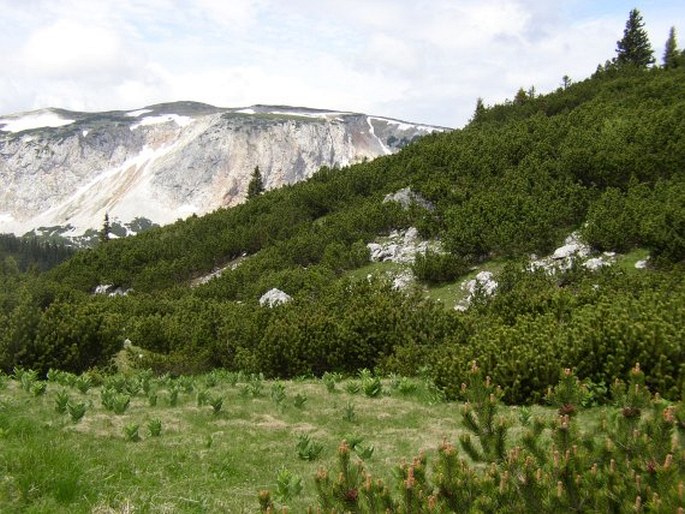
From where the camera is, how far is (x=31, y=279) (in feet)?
84.5

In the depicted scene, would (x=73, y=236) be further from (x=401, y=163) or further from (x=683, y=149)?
(x=683, y=149)

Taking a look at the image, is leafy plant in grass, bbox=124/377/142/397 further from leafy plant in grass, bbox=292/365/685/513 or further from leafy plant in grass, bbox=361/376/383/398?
leafy plant in grass, bbox=292/365/685/513

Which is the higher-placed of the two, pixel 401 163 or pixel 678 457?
pixel 401 163

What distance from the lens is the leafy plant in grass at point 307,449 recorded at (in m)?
8.22

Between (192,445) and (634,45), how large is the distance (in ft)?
202

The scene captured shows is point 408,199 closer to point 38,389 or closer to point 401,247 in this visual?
point 401,247

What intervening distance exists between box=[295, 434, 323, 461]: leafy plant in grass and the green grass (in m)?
0.10

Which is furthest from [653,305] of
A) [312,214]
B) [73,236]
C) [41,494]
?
[73,236]

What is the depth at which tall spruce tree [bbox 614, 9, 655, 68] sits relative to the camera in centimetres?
5441

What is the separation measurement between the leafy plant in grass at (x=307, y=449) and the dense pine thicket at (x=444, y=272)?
4446mm

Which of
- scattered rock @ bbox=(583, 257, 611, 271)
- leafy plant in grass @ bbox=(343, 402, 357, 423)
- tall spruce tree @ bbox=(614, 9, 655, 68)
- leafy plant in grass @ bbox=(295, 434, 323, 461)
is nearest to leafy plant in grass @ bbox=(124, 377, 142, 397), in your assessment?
leafy plant in grass @ bbox=(343, 402, 357, 423)

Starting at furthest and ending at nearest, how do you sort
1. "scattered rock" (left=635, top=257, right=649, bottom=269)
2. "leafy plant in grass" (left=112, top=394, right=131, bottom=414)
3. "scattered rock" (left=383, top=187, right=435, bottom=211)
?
"scattered rock" (left=383, top=187, right=435, bottom=211)
"scattered rock" (left=635, top=257, right=649, bottom=269)
"leafy plant in grass" (left=112, top=394, right=131, bottom=414)

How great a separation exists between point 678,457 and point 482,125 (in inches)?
1563

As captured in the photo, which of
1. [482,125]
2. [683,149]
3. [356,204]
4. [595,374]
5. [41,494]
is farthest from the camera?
[482,125]
